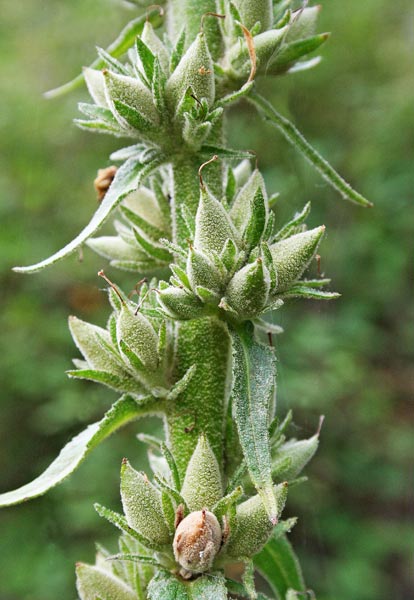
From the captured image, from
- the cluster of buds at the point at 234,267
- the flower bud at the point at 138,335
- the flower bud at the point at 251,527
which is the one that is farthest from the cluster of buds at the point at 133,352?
the flower bud at the point at 251,527

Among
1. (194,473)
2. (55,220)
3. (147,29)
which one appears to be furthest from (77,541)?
(147,29)

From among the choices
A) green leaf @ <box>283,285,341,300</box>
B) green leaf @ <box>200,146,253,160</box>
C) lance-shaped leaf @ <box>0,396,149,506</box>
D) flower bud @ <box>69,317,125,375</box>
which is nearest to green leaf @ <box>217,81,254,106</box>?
green leaf @ <box>200,146,253,160</box>

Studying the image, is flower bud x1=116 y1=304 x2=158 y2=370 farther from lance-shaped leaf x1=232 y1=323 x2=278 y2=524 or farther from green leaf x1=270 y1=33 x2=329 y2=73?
green leaf x1=270 y1=33 x2=329 y2=73

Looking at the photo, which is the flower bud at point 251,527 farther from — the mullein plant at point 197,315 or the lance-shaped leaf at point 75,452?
the lance-shaped leaf at point 75,452

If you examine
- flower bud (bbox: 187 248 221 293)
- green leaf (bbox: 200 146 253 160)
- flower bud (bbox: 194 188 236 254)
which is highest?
green leaf (bbox: 200 146 253 160)

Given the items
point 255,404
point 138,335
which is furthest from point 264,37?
point 255,404

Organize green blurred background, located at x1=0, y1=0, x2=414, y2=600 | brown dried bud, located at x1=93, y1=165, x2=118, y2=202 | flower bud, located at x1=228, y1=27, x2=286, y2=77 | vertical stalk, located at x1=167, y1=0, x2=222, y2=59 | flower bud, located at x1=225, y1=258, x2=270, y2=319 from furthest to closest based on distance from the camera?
green blurred background, located at x1=0, y1=0, x2=414, y2=600 < brown dried bud, located at x1=93, y1=165, x2=118, y2=202 < vertical stalk, located at x1=167, y1=0, x2=222, y2=59 < flower bud, located at x1=228, y1=27, x2=286, y2=77 < flower bud, located at x1=225, y1=258, x2=270, y2=319
